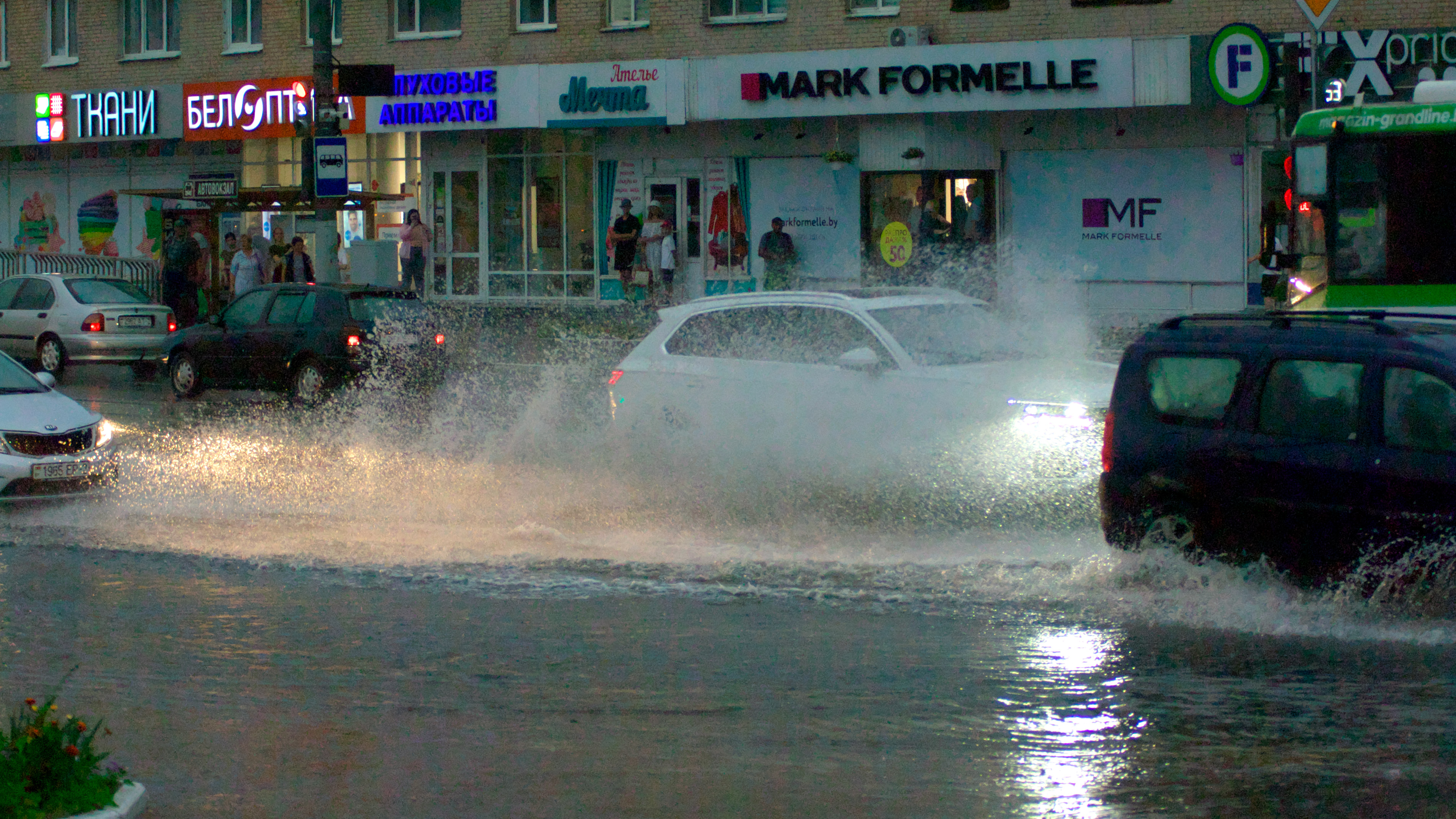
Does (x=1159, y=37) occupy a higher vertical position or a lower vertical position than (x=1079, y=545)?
higher

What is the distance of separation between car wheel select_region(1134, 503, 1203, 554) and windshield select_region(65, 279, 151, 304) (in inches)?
690

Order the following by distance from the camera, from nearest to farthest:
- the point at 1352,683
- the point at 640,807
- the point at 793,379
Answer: the point at 640,807
the point at 1352,683
the point at 793,379

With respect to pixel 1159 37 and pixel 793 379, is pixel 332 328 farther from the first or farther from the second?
pixel 1159 37

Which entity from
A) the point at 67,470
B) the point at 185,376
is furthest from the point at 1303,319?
the point at 185,376

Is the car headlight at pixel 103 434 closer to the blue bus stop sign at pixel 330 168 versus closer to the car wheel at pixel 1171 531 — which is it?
the car wheel at pixel 1171 531

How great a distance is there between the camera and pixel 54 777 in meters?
4.37

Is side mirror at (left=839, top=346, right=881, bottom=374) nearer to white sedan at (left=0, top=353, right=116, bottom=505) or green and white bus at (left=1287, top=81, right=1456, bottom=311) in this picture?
green and white bus at (left=1287, top=81, right=1456, bottom=311)

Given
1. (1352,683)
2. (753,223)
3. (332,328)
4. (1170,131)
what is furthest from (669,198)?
(1352,683)

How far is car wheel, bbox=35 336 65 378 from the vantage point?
21484 mm

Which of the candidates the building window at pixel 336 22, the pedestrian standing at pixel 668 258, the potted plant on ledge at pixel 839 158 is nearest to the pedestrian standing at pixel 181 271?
the building window at pixel 336 22

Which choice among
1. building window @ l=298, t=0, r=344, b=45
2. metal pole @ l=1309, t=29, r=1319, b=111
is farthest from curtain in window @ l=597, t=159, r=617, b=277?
metal pole @ l=1309, t=29, r=1319, b=111

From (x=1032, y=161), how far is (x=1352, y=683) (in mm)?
19996

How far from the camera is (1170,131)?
24344 mm

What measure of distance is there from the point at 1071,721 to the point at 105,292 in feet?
62.9
